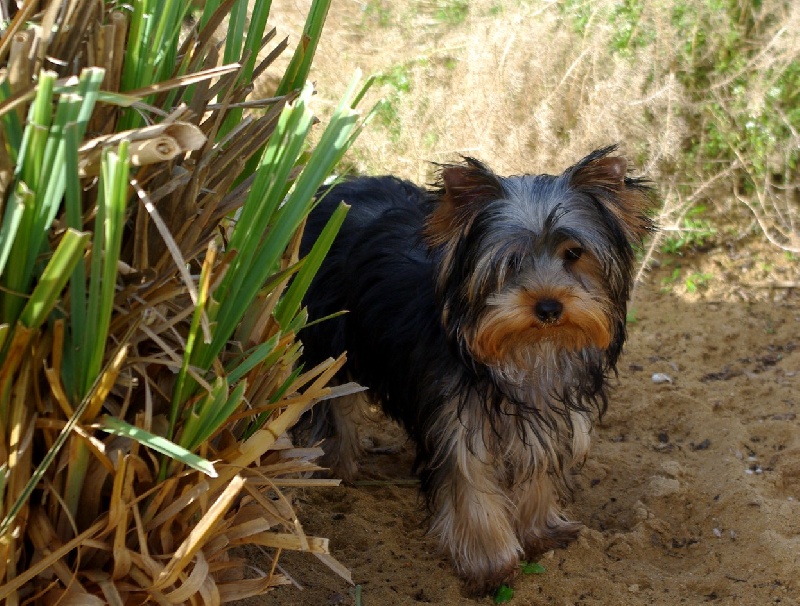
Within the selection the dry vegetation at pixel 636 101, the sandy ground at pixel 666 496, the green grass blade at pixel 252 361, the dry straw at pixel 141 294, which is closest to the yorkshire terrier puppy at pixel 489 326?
the sandy ground at pixel 666 496

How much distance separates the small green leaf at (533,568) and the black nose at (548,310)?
4.20ft

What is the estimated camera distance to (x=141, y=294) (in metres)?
2.42

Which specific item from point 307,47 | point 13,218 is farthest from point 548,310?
point 13,218

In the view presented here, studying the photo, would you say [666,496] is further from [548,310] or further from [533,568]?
[548,310]

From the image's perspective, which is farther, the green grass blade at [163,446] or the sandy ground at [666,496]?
the sandy ground at [666,496]

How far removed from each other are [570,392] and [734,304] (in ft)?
9.38

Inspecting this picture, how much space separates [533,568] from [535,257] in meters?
1.39

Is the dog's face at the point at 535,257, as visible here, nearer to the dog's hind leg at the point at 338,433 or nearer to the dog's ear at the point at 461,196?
the dog's ear at the point at 461,196

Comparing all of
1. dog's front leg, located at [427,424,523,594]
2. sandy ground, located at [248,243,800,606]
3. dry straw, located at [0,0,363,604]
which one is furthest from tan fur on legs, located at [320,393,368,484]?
dry straw, located at [0,0,363,604]

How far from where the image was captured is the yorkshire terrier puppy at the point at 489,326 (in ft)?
11.8

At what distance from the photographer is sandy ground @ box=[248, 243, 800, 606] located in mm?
4031

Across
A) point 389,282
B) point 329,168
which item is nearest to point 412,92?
point 389,282

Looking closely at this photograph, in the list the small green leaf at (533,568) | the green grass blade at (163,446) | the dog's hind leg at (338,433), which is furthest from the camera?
the dog's hind leg at (338,433)

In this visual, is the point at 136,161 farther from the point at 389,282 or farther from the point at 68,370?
the point at 389,282
